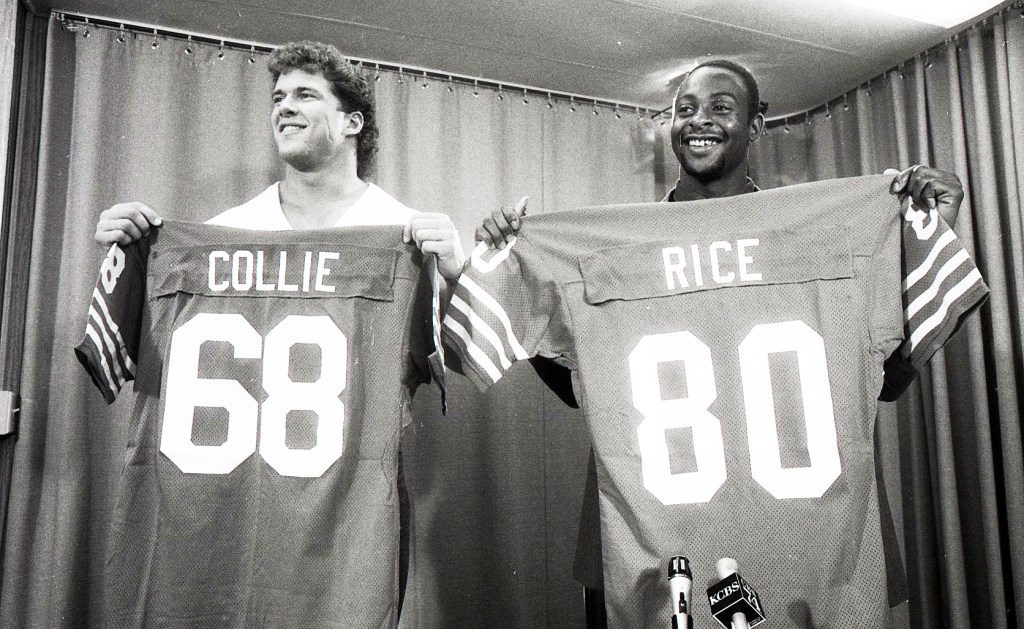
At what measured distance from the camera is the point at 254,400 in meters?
1.78

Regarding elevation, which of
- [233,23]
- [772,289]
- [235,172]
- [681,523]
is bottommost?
[681,523]

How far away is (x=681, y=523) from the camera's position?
1.64 m

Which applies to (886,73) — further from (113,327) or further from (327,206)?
(113,327)

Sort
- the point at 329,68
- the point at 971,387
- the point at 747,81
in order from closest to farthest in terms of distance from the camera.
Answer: the point at 747,81 → the point at 329,68 → the point at 971,387

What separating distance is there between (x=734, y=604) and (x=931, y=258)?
0.96 metres

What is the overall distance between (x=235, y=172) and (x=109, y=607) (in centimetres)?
149

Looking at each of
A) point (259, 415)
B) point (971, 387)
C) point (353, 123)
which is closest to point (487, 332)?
point (259, 415)

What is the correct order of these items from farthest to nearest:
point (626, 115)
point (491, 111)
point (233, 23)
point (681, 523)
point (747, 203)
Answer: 1. point (626, 115)
2. point (491, 111)
3. point (233, 23)
4. point (747, 203)
5. point (681, 523)

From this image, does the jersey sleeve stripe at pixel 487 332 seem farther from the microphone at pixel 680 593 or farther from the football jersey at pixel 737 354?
the microphone at pixel 680 593

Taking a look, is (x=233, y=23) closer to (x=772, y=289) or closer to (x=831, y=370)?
(x=772, y=289)

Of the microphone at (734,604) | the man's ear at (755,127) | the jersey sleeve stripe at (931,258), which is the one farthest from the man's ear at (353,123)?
the microphone at (734,604)

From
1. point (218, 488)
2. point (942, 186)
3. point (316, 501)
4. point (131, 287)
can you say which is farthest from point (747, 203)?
point (131, 287)

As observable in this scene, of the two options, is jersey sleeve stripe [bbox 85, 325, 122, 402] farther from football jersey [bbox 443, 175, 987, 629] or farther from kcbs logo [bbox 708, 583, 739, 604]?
kcbs logo [bbox 708, 583, 739, 604]

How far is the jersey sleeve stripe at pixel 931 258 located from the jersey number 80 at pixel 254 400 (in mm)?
1293
